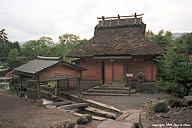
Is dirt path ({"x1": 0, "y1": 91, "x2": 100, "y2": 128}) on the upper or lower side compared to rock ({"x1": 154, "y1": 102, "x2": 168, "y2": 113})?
lower

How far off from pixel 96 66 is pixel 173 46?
10082 mm

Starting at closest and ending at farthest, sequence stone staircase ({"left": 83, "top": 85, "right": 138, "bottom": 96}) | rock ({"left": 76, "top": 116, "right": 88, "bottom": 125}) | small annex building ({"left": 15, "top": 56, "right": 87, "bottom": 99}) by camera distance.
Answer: rock ({"left": 76, "top": 116, "right": 88, "bottom": 125}) → small annex building ({"left": 15, "top": 56, "right": 87, "bottom": 99}) → stone staircase ({"left": 83, "top": 85, "right": 138, "bottom": 96})

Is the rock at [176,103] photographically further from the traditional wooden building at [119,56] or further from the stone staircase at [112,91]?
the traditional wooden building at [119,56]

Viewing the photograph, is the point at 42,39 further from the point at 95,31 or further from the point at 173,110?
the point at 173,110

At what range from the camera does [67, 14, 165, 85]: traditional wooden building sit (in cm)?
1639

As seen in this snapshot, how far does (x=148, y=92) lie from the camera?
A: 15.5m

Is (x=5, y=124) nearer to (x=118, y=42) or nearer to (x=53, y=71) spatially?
(x=53, y=71)

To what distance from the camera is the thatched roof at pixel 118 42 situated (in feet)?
53.5

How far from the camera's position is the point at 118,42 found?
1831 centimetres

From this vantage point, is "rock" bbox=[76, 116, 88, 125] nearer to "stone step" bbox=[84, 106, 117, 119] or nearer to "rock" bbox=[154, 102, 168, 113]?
A: "stone step" bbox=[84, 106, 117, 119]

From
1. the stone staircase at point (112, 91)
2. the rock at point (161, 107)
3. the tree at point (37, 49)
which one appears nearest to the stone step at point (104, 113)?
the rock at point (161, 107)

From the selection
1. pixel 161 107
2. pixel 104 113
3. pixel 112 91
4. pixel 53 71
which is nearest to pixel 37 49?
pixel 112 91

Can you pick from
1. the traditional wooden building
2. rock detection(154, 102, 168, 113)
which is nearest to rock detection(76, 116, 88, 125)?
rock detection(154, 102, 168, 113)

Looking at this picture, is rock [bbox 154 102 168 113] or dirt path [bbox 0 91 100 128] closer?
Answer: rock [bbox 154 102 168 113]
